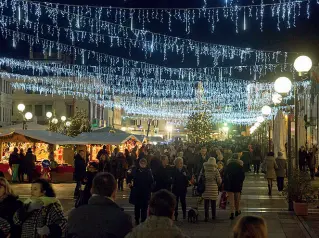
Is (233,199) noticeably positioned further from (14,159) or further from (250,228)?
(14,159)

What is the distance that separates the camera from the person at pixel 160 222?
16.0ft

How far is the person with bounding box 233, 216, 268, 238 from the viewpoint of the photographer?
170 inches

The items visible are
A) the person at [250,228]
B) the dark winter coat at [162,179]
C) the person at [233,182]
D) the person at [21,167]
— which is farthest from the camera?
the person at [21,167]

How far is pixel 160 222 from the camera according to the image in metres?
4.96

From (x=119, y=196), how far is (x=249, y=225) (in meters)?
18.8

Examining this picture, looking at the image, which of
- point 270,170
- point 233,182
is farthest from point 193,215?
point 270,170

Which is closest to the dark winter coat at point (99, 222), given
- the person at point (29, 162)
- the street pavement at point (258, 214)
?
the street pavement at point (258, 214)

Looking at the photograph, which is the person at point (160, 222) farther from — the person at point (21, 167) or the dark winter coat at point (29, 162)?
the person at point (21, 167)

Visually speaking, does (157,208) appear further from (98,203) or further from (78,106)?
(78,106)

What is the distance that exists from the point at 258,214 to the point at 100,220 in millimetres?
12320

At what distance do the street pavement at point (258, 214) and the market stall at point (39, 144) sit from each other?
629 cm

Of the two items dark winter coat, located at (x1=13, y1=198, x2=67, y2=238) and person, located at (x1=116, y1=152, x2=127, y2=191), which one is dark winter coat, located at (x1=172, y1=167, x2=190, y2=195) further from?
person, located at (x1=116, y1=152, x2=127, y2=191)

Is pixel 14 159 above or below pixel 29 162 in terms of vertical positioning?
above

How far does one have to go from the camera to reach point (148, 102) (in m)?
87.5
